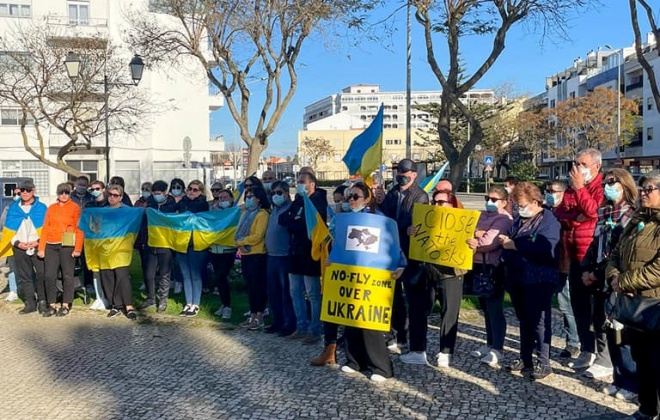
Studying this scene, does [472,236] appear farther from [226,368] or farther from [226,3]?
[226,3]

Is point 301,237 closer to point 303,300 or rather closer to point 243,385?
point 303,300

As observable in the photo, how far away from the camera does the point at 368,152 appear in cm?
819

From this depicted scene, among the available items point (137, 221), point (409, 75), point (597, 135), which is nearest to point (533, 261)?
point (137, 221)

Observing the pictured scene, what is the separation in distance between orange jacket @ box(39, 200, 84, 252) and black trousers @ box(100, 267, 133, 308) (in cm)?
60

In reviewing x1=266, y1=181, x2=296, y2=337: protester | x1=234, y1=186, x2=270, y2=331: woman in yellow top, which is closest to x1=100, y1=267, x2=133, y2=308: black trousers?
x1=234, y1=186, x2=270, y2=331: woman in yellow top

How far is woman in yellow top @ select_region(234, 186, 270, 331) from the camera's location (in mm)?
8453

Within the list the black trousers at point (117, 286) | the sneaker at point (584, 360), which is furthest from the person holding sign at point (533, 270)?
the black trousers at point (117, 286)

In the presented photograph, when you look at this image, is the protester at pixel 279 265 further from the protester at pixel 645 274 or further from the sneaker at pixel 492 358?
the protester at pixel 645 274

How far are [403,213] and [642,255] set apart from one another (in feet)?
9.17

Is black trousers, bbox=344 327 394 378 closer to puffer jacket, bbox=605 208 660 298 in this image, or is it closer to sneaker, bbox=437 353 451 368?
sneaker, bbox=437 353 451 368

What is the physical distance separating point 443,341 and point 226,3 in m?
13.7

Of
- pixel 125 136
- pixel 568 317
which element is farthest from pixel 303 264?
pixel 125 136

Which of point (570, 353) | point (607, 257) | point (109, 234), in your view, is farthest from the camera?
point (109, 234)

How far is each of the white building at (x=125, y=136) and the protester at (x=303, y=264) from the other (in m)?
31.0
